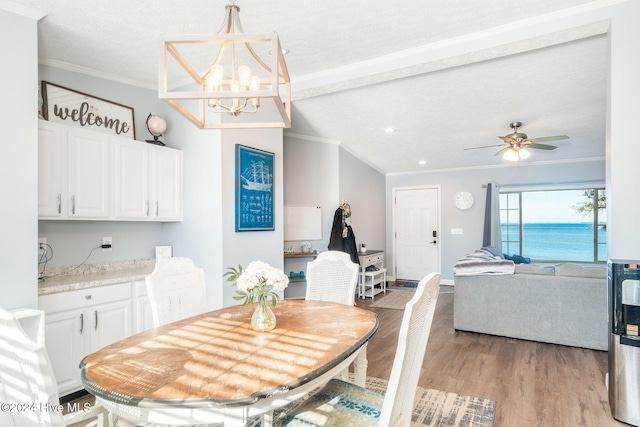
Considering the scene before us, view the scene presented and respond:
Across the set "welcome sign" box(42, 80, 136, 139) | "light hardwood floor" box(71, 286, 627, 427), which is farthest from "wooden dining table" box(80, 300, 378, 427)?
"welcome sign" box(42, 80, 136, 139)

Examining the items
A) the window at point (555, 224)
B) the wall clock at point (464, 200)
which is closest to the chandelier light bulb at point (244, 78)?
the wall clock at point (464, 200)

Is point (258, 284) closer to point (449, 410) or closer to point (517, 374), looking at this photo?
point (449, 410)

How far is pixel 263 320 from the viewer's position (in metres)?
1.79

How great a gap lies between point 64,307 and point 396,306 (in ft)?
13.5

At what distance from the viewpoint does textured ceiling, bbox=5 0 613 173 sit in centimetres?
242

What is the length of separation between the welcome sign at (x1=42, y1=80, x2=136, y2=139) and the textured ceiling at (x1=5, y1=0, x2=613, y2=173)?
26 centimetres

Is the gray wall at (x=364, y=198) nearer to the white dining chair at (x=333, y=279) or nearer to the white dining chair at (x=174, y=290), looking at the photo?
the white dining chair at (x=333, y=279)

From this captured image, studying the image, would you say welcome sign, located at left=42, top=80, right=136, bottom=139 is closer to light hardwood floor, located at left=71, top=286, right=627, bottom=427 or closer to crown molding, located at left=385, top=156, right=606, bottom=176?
light hardwood floor, located at left=71, top=286, right=627, bottom=427

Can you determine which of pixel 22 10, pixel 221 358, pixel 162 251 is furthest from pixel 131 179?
pixel 221 358

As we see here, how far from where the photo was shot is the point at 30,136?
7.80 feet

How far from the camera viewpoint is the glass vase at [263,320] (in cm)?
179

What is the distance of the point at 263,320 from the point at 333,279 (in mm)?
980

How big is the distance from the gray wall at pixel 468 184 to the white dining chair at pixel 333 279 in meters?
4.98

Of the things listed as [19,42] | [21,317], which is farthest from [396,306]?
[19,42]
